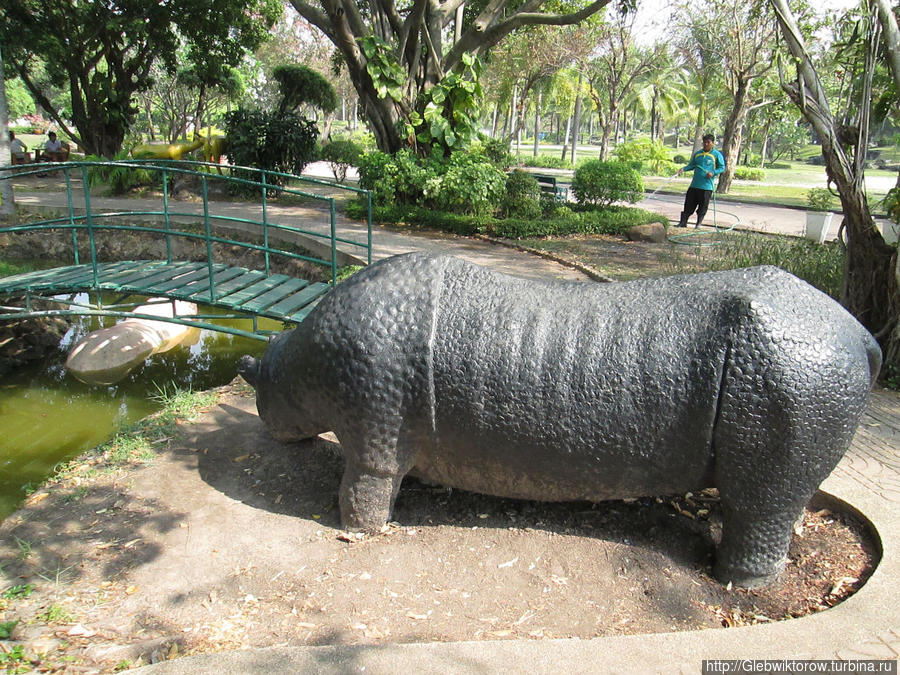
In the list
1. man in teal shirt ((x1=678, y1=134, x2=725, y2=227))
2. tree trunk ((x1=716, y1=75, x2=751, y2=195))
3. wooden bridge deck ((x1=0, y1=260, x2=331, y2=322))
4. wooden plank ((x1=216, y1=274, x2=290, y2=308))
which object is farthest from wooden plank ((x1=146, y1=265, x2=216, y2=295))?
tree trunk ((x1=716, y1=75, x2=751, y2=195))

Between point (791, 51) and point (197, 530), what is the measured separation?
5.79m

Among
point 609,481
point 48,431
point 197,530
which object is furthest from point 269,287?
point 609,481

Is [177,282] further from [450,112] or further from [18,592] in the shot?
[450,112]

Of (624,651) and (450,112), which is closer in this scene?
(624,651)

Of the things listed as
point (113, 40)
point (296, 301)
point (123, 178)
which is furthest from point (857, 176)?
point (113, 40)

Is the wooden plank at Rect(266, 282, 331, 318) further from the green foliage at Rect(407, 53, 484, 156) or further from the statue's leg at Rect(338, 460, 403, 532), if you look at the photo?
the green foliage at Rect(407, 53, 484, 156)

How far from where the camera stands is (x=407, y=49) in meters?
13.2

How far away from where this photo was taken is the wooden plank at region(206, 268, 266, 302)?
603 cm

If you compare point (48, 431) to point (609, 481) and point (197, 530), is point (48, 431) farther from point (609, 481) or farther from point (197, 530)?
point (609, 481)

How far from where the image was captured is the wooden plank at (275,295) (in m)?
5.68

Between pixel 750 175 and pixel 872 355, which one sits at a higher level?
pixel 750 175

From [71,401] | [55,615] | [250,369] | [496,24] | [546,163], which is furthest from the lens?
[546,163]

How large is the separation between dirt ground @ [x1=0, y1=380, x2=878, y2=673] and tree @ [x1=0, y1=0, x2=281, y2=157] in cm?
1578

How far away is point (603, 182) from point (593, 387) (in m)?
11.4
